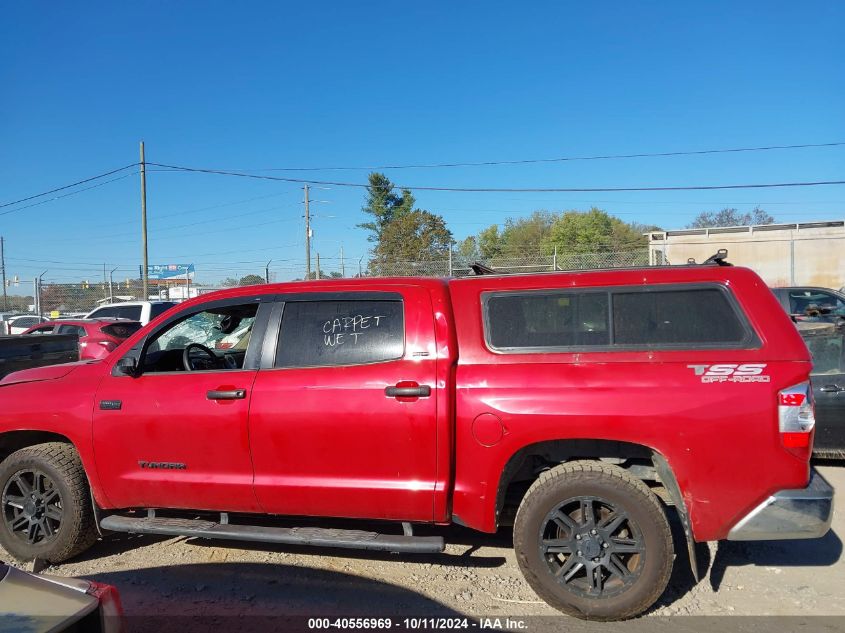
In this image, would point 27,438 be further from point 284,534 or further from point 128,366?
point 284,534

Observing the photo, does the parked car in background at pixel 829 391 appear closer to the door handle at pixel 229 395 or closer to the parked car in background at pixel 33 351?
the door handle at pixel 229 395

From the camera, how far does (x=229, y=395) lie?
3.61 m

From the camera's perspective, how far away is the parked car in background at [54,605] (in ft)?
6.30

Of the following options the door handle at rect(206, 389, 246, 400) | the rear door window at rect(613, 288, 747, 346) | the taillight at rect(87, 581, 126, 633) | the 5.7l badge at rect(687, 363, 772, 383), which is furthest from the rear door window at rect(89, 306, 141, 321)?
the 5.7l badge at rect(687, 363, 772, 383)

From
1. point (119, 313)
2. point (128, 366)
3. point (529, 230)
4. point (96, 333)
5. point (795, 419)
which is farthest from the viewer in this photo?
point (529, 230)

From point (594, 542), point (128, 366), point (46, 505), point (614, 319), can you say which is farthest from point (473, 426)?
point (46, 505)

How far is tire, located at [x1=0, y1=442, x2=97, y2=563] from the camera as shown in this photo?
12.8 feet

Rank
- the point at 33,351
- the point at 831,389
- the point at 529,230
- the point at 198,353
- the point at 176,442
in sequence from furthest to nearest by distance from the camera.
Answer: the point at 529,230, the point at 33,351, the point at 831,389, the point at 198,353, the point at 176,442

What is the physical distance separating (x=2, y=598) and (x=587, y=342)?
9.69 ft

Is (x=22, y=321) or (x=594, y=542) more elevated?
(x=22, y=321)

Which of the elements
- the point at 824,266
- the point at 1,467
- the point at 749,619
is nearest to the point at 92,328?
the point at 1,467

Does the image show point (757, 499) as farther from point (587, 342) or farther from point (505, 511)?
point (505, 511)

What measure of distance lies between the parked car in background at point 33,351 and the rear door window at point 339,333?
4.54 metres

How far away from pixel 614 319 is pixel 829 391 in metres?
3.37
